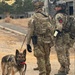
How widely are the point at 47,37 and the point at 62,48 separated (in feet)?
5.34

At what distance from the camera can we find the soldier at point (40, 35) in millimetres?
8297

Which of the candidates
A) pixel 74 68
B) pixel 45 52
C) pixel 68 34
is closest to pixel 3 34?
pixel 74 68

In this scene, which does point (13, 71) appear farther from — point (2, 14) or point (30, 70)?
point (2, 14)

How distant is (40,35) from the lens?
8391 mm

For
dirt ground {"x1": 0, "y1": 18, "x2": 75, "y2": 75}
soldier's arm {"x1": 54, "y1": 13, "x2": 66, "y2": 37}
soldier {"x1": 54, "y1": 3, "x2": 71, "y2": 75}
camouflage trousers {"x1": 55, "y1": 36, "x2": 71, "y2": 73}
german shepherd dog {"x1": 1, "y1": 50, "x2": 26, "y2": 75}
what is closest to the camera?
german shepherd dog {"x1": 1, "y1": 50, "x2": 26, "y2": 75}

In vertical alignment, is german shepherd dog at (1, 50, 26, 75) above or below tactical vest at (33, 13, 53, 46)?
below

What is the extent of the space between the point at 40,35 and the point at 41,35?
0.02m

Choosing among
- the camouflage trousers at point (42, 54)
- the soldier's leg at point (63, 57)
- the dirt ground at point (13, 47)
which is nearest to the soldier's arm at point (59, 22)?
the soldier's leg at point (63, 57)

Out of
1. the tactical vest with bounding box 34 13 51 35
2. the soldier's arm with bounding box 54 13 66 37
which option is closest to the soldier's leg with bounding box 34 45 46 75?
the tactical vest with bounding box 34 13 51 35

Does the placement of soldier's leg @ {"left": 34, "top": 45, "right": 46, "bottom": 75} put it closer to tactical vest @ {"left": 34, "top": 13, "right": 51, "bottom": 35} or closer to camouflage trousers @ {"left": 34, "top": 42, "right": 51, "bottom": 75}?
camouflage trousers @ {"left": 34, "top": 42, "right": 51, "bottom": 75}

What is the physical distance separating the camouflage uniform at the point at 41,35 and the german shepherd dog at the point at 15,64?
0.34 metres

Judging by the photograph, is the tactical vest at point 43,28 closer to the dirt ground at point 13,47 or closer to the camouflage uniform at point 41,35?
the camouflage uniform at point 41,35

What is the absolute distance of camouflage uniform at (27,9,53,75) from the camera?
8312mm

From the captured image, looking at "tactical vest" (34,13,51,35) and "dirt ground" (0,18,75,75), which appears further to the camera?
"dirt ground" (0,18,75,75)
